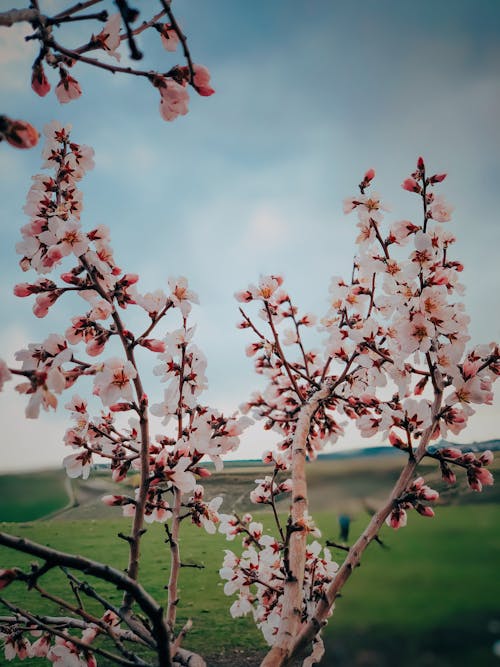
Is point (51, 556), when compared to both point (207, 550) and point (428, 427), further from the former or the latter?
point (207, 550)

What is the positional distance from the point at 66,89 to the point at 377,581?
2.78 meters

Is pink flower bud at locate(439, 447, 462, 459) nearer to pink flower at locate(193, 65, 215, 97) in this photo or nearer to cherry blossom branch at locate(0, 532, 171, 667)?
cherry blossom branch at locate(0, 532, 171, 667)

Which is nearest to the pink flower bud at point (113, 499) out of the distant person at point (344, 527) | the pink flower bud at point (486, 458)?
the pink flower bud at point (486, 458)

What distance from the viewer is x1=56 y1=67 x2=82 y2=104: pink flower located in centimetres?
76

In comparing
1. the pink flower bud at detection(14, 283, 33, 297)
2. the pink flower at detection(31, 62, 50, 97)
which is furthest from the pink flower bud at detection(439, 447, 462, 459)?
the pink flower at detection(31, 62, 50, 97)

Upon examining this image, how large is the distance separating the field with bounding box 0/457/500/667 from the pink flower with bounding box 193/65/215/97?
6.17 ft

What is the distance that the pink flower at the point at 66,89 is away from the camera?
2.48ft

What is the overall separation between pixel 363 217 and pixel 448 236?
25 cm

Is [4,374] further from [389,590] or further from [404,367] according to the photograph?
[389,590]

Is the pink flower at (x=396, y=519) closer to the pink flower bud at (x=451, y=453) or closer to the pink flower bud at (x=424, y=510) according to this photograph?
the pink flower bud at (x=424, y=510)

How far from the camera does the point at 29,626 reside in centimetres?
105

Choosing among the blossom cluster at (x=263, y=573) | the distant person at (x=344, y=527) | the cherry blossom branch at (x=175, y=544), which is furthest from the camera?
the distant person at (x=344, y=527)

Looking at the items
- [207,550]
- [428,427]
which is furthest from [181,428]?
[207,550]

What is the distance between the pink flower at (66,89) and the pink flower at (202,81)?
0.27m
